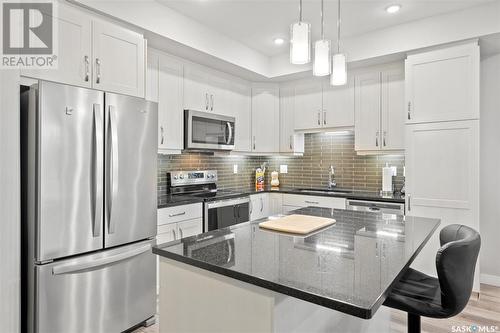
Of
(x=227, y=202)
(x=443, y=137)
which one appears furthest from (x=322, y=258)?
(x=443, y=137)

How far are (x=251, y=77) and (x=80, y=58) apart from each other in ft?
7.86

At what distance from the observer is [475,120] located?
9.57 feet

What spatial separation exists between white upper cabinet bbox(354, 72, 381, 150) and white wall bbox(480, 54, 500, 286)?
1.07 m

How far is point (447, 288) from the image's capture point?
138 cm

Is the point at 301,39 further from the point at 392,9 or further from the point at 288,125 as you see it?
the point at 288,125

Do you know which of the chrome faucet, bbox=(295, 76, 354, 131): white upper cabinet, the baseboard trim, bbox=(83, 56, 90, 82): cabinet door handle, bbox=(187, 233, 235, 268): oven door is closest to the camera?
bbox=(187, 233, 235, 268): oven door

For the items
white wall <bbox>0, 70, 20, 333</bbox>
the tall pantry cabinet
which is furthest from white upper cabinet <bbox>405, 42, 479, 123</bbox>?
white wall <bbox>0, 70, 20, 333</bbox>

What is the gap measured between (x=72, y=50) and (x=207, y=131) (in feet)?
5.44

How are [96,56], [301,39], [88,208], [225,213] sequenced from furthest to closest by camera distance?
[225,213], [96,56], [88,208], [301,39]

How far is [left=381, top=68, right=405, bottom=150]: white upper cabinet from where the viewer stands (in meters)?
3.51

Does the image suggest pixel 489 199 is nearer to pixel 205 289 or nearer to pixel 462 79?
pixel 462 79

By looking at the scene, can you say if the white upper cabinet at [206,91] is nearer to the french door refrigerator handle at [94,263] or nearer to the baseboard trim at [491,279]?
the french door refrigerator handle at [94,263]

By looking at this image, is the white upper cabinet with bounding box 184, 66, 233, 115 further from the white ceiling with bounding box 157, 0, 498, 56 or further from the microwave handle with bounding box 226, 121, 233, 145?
the white ceiling with bounding box 157, 0, 498, 56

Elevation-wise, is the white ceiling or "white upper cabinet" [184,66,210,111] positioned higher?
the white ceiling
